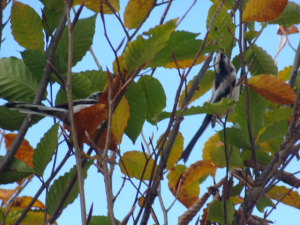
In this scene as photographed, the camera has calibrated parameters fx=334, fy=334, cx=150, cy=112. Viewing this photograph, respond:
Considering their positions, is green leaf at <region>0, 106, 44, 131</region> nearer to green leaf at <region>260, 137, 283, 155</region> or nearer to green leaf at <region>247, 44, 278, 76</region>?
green leaf at <region>260, 137, 283, 155</region>

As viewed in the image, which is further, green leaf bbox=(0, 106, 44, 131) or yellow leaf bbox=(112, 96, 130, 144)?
green leaf bbox=(0, 106, 44, 131)

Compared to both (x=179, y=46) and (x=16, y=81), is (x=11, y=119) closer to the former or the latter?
(x=16, y=81)

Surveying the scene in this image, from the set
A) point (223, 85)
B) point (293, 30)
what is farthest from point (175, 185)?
point (223, 85)

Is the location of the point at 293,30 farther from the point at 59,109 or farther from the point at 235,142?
the point at 59,109

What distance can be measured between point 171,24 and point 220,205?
1.06 metres

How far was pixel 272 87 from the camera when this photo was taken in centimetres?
202

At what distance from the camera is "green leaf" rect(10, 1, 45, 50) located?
2.14 meters

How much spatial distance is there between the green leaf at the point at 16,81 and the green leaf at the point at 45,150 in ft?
1.48

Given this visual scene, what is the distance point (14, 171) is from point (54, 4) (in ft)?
3.66

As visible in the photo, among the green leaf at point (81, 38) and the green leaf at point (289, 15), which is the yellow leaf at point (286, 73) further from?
the green leaf at point (81, 38)

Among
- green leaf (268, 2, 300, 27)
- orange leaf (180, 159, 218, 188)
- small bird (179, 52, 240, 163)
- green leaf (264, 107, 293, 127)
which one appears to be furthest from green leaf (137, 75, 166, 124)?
small bird (179, 52, 240, 163)

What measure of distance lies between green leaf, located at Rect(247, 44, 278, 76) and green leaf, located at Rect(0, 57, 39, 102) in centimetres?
166

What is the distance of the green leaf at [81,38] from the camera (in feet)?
7.18

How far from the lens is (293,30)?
11.3 feet
